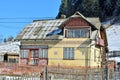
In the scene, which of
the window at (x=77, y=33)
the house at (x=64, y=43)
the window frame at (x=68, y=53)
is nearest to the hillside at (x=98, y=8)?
the house at (x=64, y=43)

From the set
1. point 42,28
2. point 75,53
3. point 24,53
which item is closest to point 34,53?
point 24,53

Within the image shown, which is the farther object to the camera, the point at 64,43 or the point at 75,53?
the point at 64,43

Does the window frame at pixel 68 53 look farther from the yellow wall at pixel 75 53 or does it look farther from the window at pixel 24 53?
the window at pixel 24 53

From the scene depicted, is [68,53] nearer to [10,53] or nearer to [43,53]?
[43,53]

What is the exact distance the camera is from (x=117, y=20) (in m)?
107

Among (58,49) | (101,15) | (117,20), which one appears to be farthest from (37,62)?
(101,15)

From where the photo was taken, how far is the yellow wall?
49.0 metres

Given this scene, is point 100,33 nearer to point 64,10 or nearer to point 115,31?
point 115,31

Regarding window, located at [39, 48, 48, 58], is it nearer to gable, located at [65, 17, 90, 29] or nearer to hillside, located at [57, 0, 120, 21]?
gable, located at [65, 17, 90, 29]

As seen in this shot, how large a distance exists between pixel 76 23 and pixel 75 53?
3.61 m

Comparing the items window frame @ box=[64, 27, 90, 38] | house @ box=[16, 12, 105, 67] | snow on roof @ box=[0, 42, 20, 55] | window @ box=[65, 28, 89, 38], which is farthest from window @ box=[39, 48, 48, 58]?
snow on roof @ box=[0, 42, 20, 55]

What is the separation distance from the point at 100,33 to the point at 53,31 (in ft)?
21.1

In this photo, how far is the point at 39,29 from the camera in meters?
52.3

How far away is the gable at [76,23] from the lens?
50.2 metres
